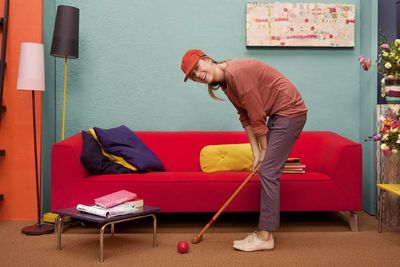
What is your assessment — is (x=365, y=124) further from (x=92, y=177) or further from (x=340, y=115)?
(x=92, y=177)

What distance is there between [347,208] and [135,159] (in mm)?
1588

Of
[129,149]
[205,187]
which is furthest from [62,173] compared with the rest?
[205,187]

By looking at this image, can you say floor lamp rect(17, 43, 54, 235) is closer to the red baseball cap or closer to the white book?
the white book

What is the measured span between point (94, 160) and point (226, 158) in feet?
3.36

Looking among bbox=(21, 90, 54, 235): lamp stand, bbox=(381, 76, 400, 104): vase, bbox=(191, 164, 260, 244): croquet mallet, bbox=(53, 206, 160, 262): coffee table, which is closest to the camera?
bbox=(53, 206, 160, 262): coffee table

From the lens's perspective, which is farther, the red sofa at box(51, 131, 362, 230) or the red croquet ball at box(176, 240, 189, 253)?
the red sofa at box(51, 131, 362, 230)

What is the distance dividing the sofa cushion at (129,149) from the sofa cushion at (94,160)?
2.9 inches

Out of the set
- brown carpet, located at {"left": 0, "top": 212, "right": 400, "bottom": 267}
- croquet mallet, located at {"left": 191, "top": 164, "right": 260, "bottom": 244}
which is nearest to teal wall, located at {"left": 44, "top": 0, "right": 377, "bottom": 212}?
brown carpet, located at {"left": 0, "top": 212, "right": 400, "bottom": 267}

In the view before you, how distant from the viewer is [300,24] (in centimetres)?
441

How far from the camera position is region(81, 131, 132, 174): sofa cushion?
3.64 metres

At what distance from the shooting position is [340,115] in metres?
4.55

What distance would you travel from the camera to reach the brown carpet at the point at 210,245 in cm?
293

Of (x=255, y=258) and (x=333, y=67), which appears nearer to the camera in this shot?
(x=255, y=258)

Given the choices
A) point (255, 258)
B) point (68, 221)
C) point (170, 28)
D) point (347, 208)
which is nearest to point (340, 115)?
point (347, 208)
